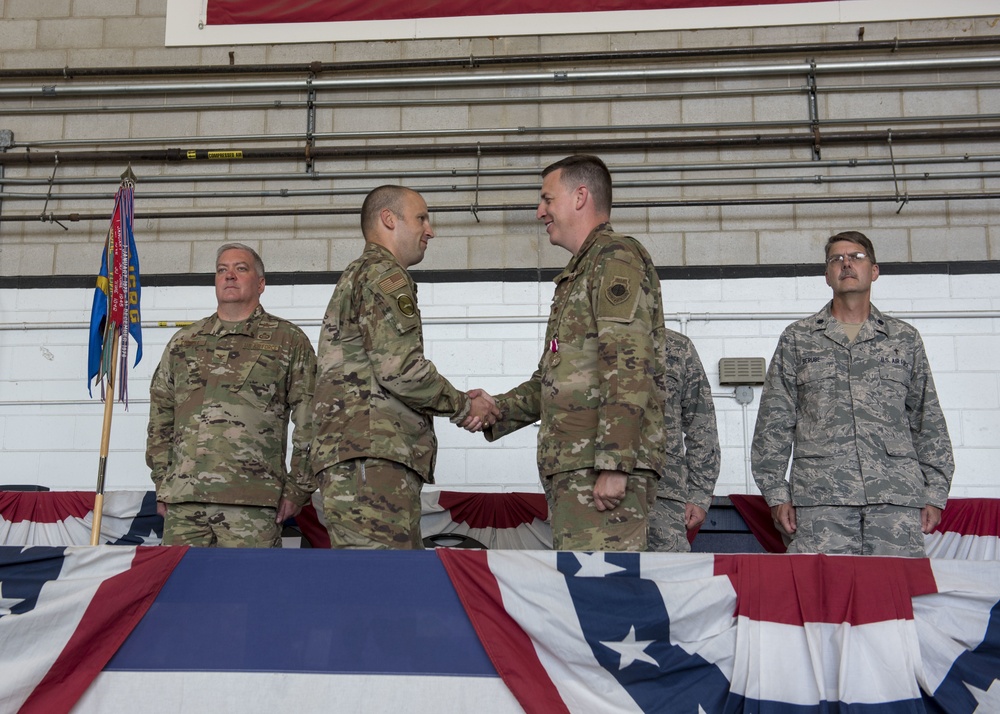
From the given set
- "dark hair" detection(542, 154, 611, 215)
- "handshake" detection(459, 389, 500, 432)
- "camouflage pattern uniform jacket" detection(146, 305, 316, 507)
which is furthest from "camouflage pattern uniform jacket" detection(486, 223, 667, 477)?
"camouflage pattern uniform jacket" detection(146, 305, 316, 507)

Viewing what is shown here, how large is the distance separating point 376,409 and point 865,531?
5.37 feet

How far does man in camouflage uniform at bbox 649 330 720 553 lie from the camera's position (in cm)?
358

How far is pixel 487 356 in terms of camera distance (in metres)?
5.44

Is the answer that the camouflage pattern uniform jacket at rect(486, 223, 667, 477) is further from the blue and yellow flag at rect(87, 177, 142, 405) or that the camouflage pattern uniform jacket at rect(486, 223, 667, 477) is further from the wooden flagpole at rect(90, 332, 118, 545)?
the blue and yellow flag at rect(87, 177, 142, 405)

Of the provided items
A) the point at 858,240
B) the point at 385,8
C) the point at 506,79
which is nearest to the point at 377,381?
the point at 858,240

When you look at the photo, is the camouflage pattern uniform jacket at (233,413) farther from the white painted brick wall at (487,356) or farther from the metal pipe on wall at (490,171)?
the metal pipe on wall at (490,171)

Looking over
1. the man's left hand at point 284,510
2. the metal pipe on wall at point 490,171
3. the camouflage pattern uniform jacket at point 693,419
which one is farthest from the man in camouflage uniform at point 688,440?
the metal pipe on wall at point 490,171

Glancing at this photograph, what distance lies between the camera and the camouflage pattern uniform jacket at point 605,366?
Answer: 2566mm

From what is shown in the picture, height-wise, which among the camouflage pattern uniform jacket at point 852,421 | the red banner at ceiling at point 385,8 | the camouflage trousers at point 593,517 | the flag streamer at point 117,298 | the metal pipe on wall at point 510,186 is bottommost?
the camouflage trousers at point 593,517

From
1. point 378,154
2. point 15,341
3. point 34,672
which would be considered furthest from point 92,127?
point 34,672

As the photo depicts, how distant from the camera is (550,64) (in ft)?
18.9

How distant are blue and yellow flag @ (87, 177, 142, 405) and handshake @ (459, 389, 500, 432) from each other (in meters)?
1.93

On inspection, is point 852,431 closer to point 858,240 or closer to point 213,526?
point 858,240

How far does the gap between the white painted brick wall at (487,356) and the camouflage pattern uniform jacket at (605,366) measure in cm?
251
